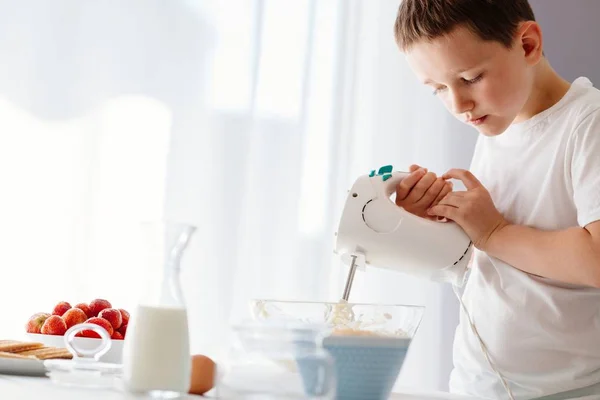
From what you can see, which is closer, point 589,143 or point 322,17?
point 589,143

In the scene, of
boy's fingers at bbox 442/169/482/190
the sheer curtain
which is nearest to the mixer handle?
boy's fingers at bbox 442/169/482/190

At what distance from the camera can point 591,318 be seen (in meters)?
1.45

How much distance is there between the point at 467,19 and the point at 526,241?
42cm

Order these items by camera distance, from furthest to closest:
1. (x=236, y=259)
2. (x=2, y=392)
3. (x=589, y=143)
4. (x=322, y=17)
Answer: (x=322, y=17)
(x=236, y=259)
(x=589, y=143)
(x=2, y=392)

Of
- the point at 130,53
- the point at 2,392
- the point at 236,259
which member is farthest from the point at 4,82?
the point at 2,392

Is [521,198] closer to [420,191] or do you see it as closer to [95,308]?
[420,191]

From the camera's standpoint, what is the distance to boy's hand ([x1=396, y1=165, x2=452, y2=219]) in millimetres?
1458

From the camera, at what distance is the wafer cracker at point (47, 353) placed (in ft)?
3.92

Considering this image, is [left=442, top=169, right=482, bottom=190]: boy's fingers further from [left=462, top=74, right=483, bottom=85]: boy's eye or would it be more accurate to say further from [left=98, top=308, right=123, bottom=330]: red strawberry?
[left=98, top=308, right=123, bottom=330]: red strawberry

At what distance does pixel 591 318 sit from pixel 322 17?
1.49m

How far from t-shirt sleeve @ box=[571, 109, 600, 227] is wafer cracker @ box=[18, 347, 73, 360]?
869mm

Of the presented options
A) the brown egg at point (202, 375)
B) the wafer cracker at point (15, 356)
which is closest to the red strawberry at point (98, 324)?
the wafer cracker at point (15, 356)

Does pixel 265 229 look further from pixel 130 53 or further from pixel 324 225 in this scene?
pixel 130 53

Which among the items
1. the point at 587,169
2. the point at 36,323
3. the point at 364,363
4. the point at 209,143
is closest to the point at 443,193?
the point at 587,169
